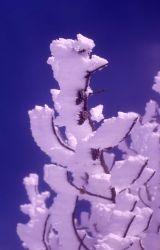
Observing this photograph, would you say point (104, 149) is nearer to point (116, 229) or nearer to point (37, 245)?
point (116, 229)

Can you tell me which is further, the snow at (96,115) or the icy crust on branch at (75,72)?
the snow at (96,115)

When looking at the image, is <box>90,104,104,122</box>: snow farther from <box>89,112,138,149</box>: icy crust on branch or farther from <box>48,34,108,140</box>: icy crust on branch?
<box>89,112,138,149</box>: icy crust on branch

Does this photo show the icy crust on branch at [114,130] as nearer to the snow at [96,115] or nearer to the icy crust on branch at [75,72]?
the icy crust on branch at [75,72]

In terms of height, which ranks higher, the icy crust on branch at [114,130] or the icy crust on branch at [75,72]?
the icy crust on branch at [75,72]

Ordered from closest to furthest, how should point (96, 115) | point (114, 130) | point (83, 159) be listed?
point (114, 130)
point (83, 159)
point (96, 115)

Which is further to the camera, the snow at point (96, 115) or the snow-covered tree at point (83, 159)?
the snow at point (96, 115)

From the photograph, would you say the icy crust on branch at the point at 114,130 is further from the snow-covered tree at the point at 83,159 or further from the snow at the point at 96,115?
the snow at the point at 96,115

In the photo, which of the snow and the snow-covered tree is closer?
the snow-covered tree

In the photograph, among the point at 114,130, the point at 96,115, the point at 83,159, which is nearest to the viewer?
the point at 114,130

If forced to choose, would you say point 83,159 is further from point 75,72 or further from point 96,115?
point 75,72

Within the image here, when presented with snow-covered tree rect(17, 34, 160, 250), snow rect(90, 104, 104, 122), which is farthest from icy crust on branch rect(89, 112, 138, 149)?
snow rect(90, 104, 104, 122)

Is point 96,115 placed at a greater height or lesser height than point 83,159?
greater

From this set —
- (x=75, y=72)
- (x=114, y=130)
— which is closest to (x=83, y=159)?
(x=114, y=130)

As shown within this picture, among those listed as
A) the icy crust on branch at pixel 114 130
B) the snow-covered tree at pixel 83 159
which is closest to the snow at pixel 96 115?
the snow-covered tree at pixel 83 159
